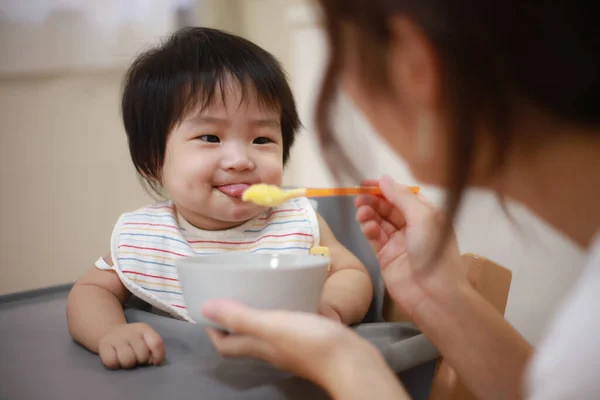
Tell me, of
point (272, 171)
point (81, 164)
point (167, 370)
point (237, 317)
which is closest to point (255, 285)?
point (237, 317)

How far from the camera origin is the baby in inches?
29.8

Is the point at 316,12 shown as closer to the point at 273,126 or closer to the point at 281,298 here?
the point at 281,298

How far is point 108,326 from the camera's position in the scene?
62 centimetres

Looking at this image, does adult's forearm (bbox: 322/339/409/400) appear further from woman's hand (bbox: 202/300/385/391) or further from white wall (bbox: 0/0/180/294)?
white wall (bbox: 0/0/180/294)

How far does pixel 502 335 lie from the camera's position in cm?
61

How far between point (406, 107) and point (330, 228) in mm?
515

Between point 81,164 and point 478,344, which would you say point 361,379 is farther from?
point 81,164

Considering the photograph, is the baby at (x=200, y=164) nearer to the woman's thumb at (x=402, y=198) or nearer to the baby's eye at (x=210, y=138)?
the baby's eye at (x=210, y=138)

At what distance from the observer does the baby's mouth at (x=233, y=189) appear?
0.77 metres

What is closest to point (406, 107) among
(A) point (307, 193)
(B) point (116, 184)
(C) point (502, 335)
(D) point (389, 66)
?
(D) point (389, 66)

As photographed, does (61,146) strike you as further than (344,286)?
Yes

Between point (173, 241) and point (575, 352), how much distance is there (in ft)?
1.88

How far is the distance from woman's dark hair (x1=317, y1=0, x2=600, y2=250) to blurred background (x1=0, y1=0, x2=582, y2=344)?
509mm

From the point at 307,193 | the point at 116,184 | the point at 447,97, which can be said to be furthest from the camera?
the point at 116,184
